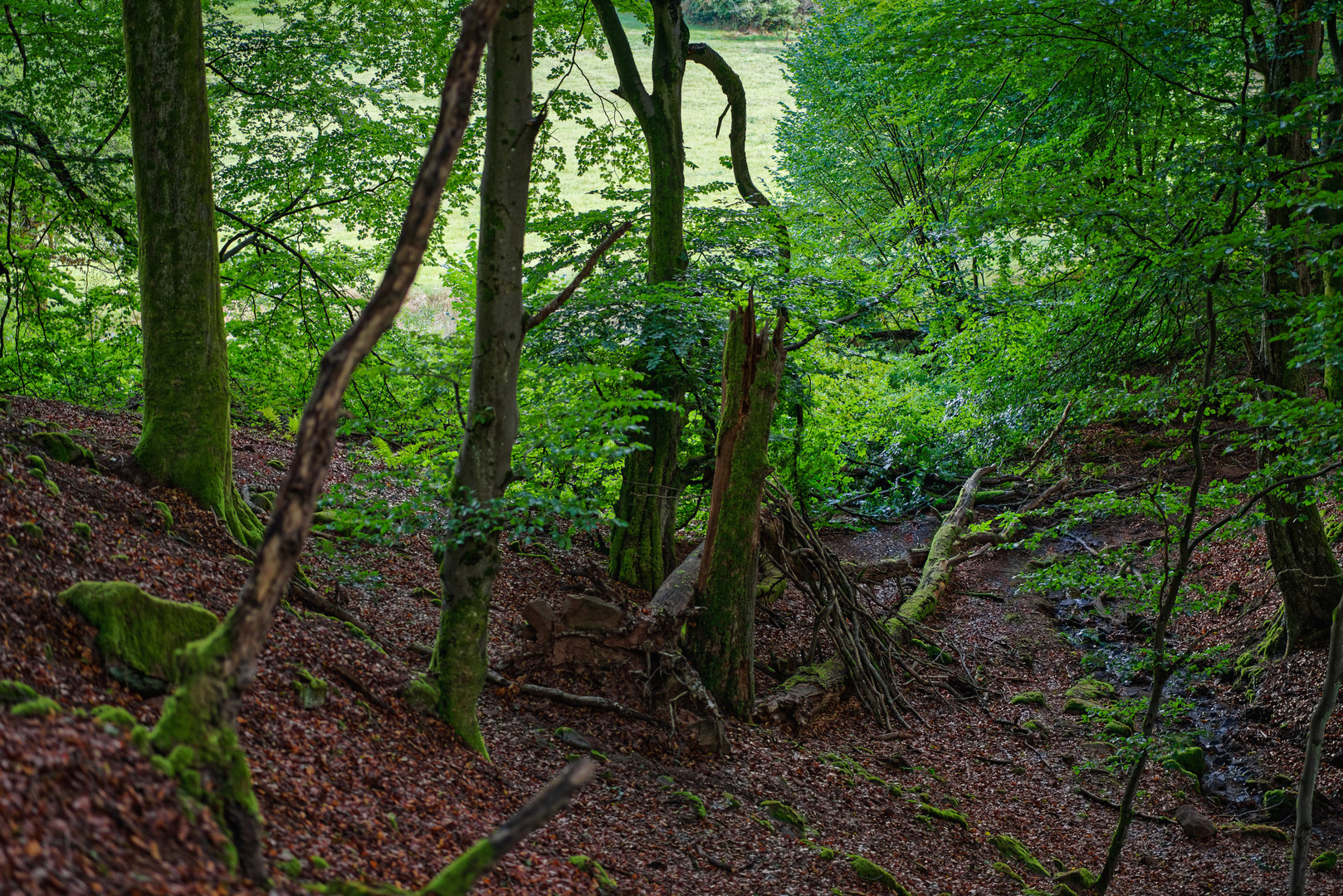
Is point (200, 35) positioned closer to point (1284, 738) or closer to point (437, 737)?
point (437, 737)

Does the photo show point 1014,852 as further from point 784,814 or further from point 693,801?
point 693,801

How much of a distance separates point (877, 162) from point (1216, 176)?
A: 1505 cm

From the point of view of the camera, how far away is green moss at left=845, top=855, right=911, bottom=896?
4977mm

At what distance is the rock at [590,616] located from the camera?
6.39m

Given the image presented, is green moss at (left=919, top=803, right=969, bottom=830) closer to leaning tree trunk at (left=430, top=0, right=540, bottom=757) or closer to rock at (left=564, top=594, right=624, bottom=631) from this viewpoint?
rock at (left=564, top=594, right=624, bottom=631)

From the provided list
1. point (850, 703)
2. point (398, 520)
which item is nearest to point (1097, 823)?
point (850, 703)

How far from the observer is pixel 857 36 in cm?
1728

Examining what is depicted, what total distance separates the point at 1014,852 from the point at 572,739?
3.32m

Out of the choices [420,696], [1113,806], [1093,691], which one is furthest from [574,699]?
[1093,691]

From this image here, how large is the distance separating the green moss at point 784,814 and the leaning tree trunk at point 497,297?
268 cm

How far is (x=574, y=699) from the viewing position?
6.17 meters

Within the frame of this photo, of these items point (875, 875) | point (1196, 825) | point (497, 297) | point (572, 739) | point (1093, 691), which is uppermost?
point (497, 297)

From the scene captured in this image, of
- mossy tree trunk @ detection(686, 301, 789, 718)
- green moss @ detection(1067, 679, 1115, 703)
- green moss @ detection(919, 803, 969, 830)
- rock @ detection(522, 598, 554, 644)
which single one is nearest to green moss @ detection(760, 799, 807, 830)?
green moss @ detection(919, 803, 969, 830)

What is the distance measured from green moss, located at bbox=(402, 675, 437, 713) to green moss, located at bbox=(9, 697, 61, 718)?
7.38 feet
